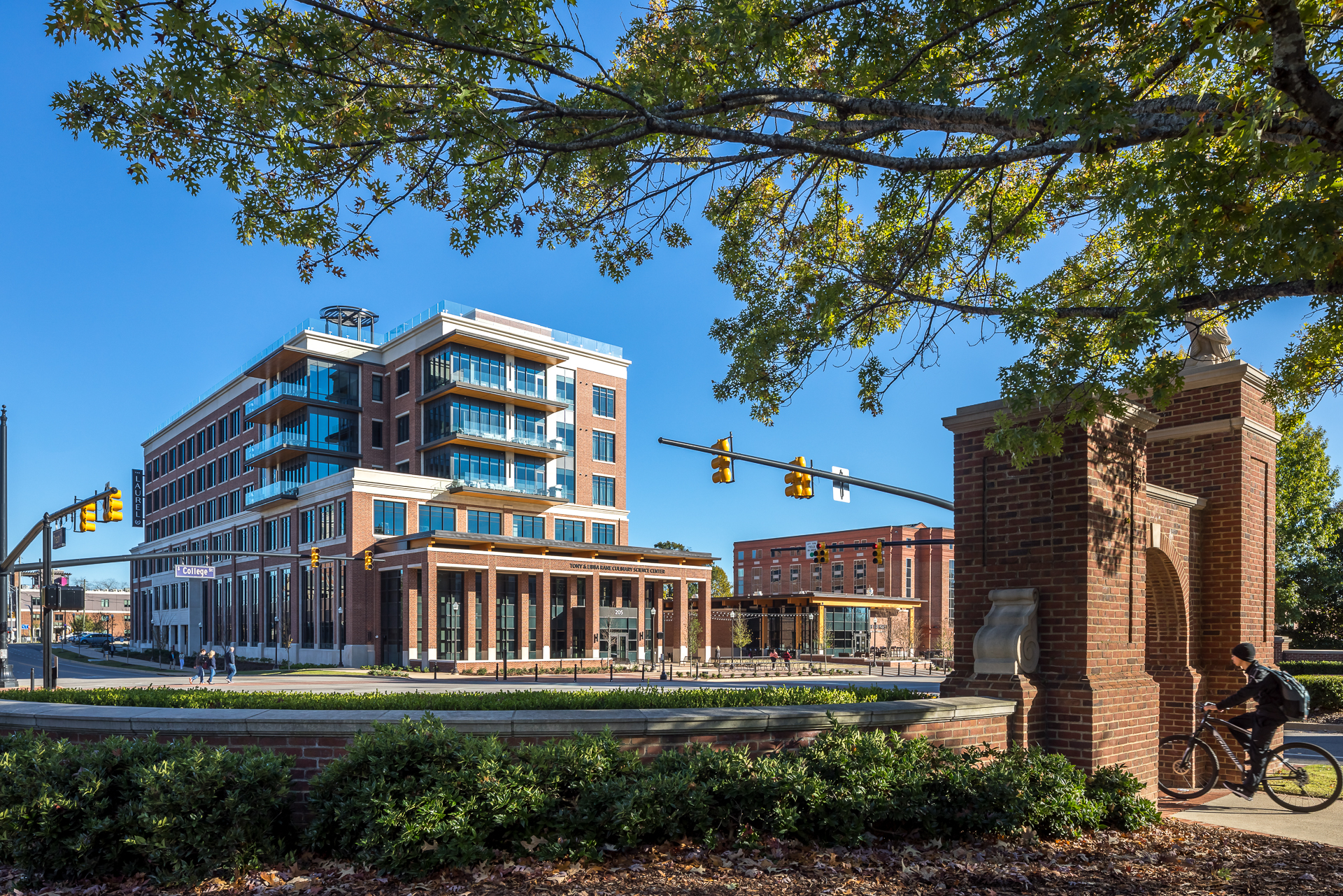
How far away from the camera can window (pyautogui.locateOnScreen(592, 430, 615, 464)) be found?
218 ft

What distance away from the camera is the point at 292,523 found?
60.7 metres

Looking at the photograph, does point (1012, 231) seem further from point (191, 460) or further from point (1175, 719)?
point (191, 460)

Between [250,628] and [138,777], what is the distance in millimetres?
65273

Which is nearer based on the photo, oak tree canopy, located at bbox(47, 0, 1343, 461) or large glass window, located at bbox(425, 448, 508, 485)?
oak tree canopy, located at bbox(47, 0, 1343, 461)

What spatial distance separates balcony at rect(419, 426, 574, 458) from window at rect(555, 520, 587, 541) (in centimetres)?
487

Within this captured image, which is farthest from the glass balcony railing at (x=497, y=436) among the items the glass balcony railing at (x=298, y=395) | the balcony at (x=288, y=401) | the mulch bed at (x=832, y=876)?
the mulch bed at (x=832, y=876)

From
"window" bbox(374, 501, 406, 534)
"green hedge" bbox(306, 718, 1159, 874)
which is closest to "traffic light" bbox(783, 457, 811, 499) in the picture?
"green hedge" bbox(306, 718, 1159, 874)

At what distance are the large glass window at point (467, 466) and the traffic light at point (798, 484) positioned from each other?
40.6 m

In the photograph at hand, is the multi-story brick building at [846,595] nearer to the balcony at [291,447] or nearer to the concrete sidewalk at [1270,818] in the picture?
the balcony at [291,447]

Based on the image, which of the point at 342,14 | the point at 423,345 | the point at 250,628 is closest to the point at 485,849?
the point at 342,14

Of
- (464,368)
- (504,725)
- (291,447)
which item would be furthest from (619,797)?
(291,447)

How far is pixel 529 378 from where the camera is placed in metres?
62.0

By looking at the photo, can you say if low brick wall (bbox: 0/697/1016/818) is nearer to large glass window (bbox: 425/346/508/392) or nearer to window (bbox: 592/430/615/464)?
large glass window (bbox: 425/346/508/392)

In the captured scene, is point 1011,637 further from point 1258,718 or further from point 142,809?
point 142,809
